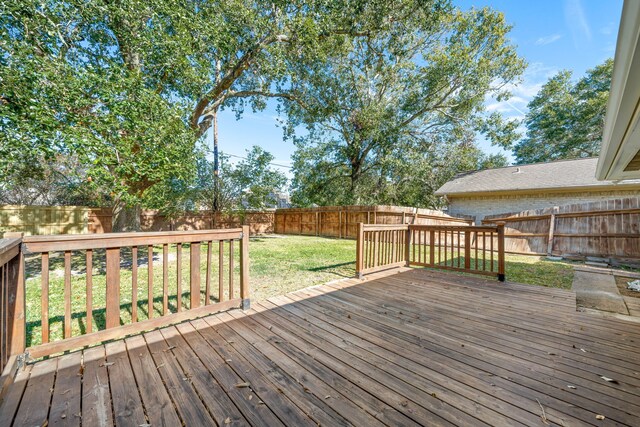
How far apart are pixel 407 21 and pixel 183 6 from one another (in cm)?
792

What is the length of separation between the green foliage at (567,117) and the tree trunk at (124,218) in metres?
23.7

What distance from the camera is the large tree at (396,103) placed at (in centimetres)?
1126

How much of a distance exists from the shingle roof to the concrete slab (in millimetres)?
6202

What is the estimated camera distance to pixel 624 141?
300 centimetres

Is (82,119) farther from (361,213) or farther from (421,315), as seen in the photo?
(361,213)

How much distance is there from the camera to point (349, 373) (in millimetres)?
1865

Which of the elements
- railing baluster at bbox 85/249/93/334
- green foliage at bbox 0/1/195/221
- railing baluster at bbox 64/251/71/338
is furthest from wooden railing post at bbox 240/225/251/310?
green foliage at bbox 0/1/195/221

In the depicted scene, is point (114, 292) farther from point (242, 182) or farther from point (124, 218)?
point (242, 182)

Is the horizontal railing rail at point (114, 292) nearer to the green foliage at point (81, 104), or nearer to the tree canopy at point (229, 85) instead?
the green foliage at point (81, 104)

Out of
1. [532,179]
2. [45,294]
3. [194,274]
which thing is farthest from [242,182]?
[532,179]

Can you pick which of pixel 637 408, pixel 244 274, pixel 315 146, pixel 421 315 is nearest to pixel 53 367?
pixel 244 274

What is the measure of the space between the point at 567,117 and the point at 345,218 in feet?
55.0

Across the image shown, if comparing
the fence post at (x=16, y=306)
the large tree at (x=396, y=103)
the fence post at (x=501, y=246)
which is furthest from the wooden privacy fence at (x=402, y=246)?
the large tree at (x=396, y=103)

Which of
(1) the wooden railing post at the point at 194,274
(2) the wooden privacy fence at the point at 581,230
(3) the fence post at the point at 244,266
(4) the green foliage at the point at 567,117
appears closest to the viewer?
(1) the wooden railing post at the point at 194,274
